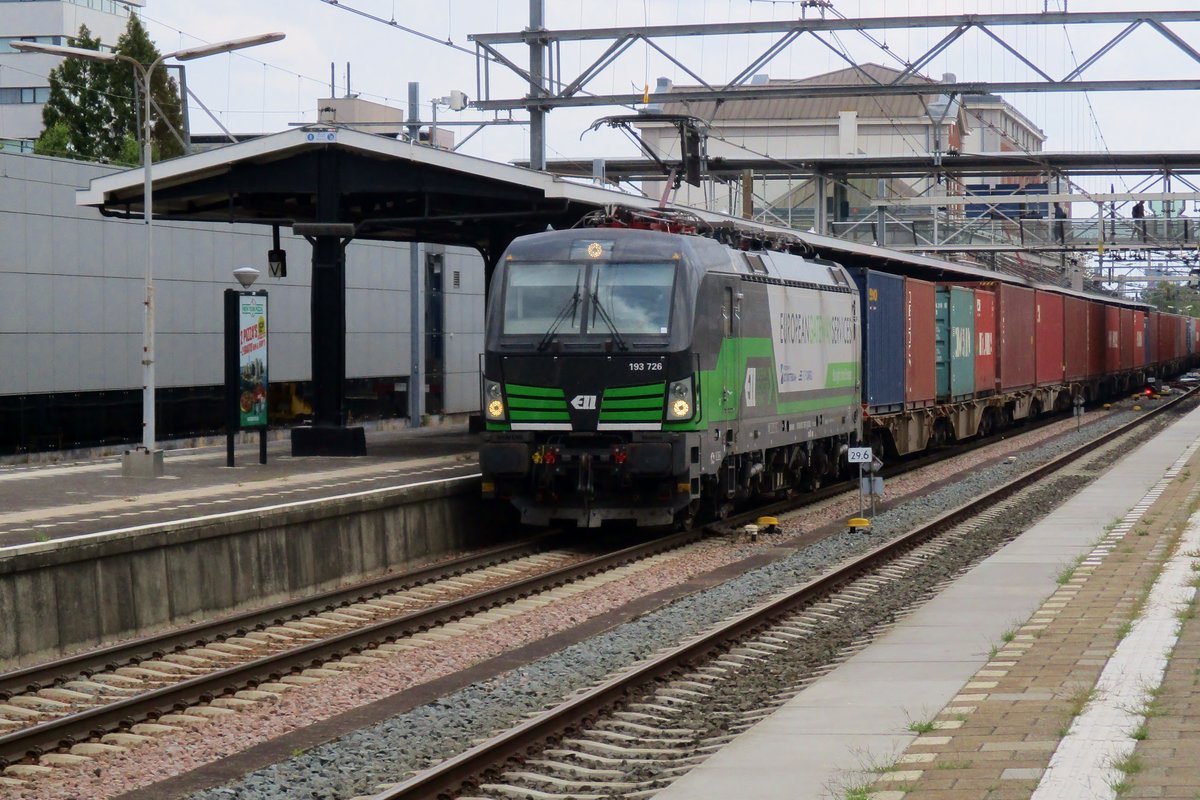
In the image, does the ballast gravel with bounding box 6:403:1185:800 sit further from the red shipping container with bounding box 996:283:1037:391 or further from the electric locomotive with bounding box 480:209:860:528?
the red shipping container with bounding box 996:283:1037:391

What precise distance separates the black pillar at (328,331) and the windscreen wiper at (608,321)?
21.5ft

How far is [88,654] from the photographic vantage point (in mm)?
11281

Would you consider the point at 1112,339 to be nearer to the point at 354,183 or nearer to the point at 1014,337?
the point at 1014,337

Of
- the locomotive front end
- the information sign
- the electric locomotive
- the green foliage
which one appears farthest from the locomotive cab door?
the green foliage

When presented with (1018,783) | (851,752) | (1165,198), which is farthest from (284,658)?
(1165,198)

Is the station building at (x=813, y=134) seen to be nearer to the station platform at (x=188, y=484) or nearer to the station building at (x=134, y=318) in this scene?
the station building at (x=134, y=318)

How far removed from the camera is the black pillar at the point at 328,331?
22781 mm

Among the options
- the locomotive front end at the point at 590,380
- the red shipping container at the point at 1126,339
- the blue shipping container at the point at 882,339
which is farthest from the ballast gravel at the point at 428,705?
the red shipping container at the point at 1126,339

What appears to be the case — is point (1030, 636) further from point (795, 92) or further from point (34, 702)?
point (795, 92)

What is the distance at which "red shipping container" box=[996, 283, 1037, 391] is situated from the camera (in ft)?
121

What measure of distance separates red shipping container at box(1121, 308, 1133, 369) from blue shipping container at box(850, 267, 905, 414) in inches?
1332

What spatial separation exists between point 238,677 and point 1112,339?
5074 centimetres

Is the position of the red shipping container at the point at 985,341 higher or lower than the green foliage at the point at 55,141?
lower

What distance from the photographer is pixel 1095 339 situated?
52.4m
